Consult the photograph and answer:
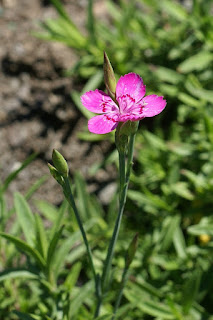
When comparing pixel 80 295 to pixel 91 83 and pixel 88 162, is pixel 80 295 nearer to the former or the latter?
pixel 88 162

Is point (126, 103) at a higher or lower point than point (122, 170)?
higher

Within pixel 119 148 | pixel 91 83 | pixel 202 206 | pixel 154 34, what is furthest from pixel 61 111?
pixel 119 148

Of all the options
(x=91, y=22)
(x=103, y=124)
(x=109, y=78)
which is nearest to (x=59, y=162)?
(x=103, y=124)

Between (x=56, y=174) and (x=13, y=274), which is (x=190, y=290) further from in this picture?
(x=56, y=174)

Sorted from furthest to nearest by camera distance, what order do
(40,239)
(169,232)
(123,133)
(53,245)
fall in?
(169,232) → (40,239) → (53,245) → (123,133)

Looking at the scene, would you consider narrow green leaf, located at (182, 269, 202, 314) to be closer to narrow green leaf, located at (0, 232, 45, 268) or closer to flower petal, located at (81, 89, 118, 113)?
narrow green leaf, located at (0, 232, 45, 268)

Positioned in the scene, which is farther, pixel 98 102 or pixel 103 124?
pixel 98 102
